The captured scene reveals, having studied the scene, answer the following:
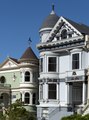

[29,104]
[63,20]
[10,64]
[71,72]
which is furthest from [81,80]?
[10,64]

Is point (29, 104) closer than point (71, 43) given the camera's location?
No

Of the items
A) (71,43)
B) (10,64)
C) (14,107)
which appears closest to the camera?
(14,107)

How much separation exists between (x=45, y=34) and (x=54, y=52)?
2965 millimetres

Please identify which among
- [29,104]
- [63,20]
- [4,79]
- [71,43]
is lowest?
[29,104]

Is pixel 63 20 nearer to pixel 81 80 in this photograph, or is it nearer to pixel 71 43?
pixel 71 43

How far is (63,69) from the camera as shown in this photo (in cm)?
4347

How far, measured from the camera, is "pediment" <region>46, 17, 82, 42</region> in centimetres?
4244

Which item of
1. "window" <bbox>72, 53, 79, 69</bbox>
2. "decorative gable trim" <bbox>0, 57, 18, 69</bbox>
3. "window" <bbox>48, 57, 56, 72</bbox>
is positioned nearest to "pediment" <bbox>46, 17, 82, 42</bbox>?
"window" <bbox>72, 53, 79, 69</bbox>

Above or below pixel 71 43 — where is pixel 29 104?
below

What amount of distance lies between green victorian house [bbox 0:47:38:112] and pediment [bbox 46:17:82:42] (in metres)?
6.59

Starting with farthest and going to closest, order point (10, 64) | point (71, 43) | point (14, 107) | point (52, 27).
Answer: point (10, 64), point (52, 27), point (71, 43), point (14, 107)

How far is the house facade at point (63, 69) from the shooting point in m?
41.1

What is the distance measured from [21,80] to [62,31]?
1039 cm

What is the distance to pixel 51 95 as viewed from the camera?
43438mm
